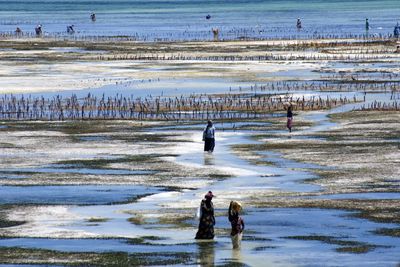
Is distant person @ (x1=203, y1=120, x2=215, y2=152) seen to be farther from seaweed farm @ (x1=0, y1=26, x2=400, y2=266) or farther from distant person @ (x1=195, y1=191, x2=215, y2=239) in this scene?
distant person @ (x1=195, y1=191, x2=215, y2=239)

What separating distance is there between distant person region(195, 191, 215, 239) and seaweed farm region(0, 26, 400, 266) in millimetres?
247

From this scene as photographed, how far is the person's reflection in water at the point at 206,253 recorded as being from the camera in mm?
30438

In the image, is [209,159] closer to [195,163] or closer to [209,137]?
[195,163]

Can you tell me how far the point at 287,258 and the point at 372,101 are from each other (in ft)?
131

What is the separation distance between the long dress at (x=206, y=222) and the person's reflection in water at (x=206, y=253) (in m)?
0.26

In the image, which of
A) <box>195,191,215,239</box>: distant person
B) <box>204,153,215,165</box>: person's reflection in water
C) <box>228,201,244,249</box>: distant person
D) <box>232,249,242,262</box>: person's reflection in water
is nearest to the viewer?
<box>232,249,242,262</box>: person's reflection in water

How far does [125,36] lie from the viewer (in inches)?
5571

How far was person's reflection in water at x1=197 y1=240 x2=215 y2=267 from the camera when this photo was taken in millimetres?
30438

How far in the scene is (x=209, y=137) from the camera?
5069 cm

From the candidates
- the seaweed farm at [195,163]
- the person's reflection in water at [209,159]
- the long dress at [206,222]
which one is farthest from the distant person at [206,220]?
the person's reflection in water at [209,159]

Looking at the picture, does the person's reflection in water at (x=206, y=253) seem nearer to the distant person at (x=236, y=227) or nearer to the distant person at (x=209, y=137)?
the distant person at (x=236, y=227)

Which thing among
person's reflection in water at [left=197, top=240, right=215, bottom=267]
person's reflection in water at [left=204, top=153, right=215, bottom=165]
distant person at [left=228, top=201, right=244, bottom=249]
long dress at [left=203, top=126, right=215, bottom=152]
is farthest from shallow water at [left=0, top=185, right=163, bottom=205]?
distant person at [left=228, top=201, right=244, bottom=249]

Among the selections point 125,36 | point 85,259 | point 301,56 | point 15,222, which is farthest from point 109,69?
point 85,259

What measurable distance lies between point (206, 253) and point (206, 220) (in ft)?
5.06
